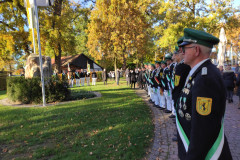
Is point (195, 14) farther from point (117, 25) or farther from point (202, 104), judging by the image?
point (202, 104)

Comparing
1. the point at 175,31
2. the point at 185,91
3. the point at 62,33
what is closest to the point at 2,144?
the point at 185,91

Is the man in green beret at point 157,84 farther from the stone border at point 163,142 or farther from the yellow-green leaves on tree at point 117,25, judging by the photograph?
the yellow-green leaves on tree at point 117,25

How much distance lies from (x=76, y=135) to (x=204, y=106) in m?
4.38

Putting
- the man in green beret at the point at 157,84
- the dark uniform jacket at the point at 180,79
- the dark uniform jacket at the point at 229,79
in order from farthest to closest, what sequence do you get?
the dark uniform jacket at the point at 229,79 → the man in green beret at the point at 157,84 → the dark uniform jacket at the point at 180,79

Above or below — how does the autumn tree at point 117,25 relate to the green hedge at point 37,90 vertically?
above

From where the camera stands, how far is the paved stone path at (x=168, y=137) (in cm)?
389

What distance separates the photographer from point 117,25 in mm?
17344

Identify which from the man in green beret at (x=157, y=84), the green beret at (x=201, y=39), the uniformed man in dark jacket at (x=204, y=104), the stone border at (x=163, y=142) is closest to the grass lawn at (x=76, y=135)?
the stone border at (x=163, y=142)

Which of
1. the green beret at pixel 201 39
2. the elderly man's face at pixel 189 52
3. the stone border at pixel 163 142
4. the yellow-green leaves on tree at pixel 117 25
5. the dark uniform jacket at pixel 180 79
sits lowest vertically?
the stone border at pixel 163 142

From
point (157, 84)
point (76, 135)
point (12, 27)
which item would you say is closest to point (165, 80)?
point (157, 84)

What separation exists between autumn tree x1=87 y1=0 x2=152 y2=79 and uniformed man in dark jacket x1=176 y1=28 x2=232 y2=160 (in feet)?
52.3

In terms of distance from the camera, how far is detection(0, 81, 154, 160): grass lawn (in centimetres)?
404

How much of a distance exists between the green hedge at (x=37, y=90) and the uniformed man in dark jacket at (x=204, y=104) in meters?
9.61

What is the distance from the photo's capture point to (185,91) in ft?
5.73
